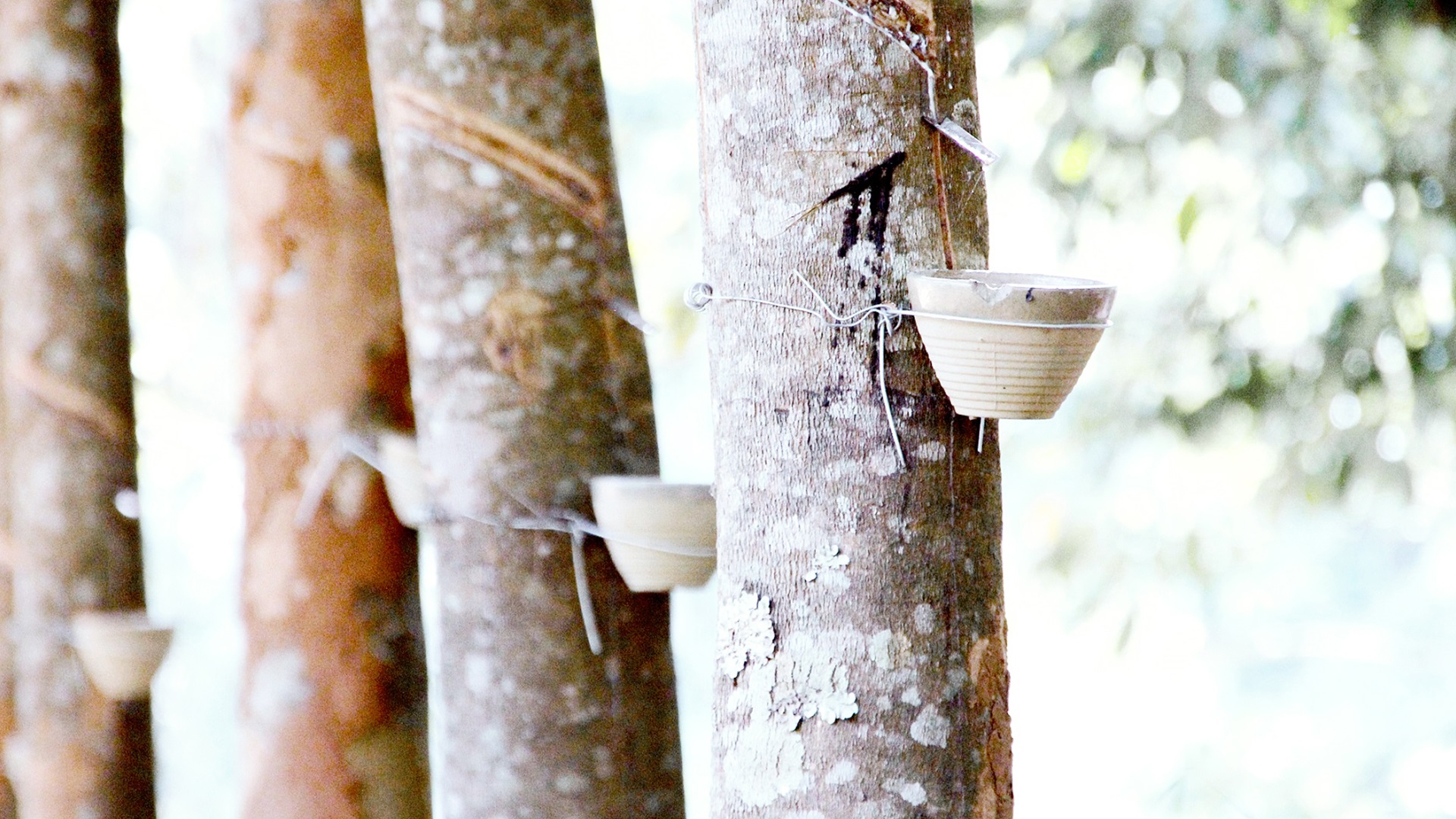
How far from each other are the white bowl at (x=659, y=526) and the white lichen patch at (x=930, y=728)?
1.60 ft

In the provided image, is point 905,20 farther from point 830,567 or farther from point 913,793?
point 913,793

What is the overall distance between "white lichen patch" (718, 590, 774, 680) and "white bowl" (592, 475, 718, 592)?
16.7 inches

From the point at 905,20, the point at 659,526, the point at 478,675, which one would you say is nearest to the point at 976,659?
the point at 905,20

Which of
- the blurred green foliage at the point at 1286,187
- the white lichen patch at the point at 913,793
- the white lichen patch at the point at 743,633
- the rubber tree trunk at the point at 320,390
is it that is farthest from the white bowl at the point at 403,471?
the blurred green foliage at the point at 1286,187

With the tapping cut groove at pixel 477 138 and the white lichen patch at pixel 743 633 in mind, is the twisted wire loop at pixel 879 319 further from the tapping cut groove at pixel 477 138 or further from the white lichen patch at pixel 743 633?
the tapping cut groove at pixel 477 138

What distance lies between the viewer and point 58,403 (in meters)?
2.11

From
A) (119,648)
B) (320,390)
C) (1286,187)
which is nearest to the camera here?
(320,390)

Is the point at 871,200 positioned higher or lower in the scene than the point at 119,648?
higher

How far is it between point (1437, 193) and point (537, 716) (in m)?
1.99

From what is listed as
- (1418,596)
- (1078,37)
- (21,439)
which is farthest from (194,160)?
(1418,596)

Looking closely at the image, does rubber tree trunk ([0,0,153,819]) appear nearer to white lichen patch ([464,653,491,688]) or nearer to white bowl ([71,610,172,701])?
white bowl ([71,610,172,701])

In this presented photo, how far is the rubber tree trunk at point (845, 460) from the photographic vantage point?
717 millimetres

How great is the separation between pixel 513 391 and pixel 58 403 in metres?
1.22

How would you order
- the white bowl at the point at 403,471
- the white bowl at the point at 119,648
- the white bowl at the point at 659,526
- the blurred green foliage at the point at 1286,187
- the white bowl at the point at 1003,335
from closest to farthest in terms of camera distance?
the white bowl at the point at 1003,335 < the white bowl at the point at 659,526 < the white bowl at the point at 403,471 < the white bowl at the point at 119,648 < the blurred green foliage at the point at 1286,187
